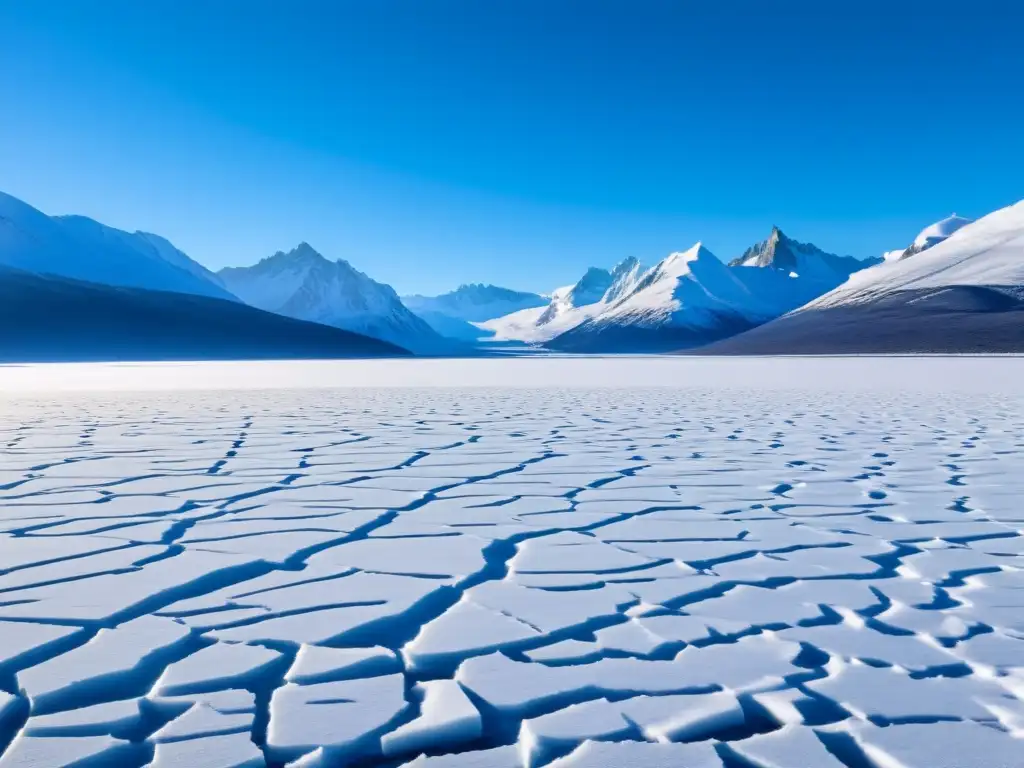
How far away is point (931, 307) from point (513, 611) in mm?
122761

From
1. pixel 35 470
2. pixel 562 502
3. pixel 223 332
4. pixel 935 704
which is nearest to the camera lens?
pixel 935 704

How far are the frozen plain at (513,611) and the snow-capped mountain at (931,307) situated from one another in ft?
301

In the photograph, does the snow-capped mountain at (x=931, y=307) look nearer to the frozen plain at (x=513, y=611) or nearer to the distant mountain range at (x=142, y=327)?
the distant mountain range at (x=142, y=327)

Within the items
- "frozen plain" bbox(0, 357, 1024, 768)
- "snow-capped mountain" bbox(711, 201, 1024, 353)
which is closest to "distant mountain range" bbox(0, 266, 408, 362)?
"snow-capped mountain" bbox(711, 201, 1024, 353)

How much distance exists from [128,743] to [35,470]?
18.4ft

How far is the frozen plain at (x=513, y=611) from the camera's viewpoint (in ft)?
7.61

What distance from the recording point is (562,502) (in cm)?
559

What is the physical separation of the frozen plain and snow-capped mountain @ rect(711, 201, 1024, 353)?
91.7 meters

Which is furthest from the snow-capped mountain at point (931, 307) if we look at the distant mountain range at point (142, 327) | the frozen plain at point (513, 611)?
the frozen plain at point (513, 611)

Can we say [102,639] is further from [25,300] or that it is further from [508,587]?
[25,300]

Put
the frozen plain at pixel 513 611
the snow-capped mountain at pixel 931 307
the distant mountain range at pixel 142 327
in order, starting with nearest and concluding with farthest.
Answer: the frozen plain at pixel 513 611 → the distant mountain range at pixel 142 327 → the snow-capped mountain at pixel 931 307

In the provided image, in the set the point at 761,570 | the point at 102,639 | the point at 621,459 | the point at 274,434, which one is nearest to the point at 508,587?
the point at 761,570

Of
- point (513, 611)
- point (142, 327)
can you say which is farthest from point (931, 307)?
point (513, 611)

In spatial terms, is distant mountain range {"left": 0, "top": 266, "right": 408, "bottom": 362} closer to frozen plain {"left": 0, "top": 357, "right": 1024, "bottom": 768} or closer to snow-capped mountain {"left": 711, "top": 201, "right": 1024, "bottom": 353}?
snow-capped mountain {"left": 711, "top": 201, "right": 1024, "bottom": 353}
